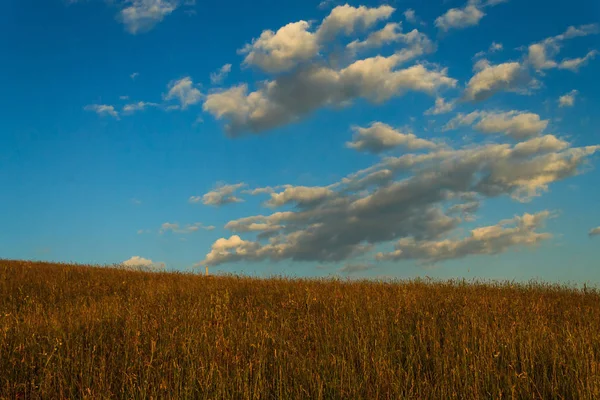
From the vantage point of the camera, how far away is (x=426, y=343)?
6297 millimetres

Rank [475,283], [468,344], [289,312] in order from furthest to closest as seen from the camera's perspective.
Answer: [475,283]
[289,312]
[468,344]

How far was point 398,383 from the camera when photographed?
4.63 metres

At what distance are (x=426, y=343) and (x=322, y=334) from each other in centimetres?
159

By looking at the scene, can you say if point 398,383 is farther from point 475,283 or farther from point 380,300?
point 475,283

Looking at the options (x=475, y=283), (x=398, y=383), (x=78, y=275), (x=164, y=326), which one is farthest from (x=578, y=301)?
(x=78, y=275)

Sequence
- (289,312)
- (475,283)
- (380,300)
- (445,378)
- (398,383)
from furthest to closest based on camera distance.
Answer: (475,283) < (380,300) < (289,312) < (445,378) < (398,383)

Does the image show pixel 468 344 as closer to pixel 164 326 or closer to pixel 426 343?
pixel 426 343

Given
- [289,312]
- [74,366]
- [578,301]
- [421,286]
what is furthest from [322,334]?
[578,301]

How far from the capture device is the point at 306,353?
587 cm

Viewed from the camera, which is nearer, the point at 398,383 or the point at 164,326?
the point at 398,383

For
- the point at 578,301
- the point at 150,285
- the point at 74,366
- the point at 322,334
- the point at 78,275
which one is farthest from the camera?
the point at 78,275

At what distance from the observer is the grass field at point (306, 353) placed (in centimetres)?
491

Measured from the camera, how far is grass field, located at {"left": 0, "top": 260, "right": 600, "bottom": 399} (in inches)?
193

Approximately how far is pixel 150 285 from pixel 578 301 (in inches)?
446
